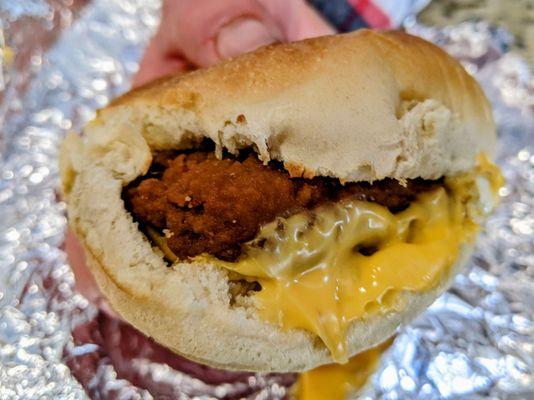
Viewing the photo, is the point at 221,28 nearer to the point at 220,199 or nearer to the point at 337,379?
the point at 220,199

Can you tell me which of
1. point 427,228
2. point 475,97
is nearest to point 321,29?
point 475,97

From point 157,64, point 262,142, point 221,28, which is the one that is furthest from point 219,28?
point 262,142

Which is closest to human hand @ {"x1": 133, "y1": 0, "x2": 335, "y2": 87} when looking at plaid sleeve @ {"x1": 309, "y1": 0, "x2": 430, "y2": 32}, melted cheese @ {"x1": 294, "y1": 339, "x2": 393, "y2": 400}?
plaid sleeve @ {"x1": 309, "y1": 0, "x2": 430, "y2": 32}

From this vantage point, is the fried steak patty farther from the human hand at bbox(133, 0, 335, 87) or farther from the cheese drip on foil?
the human hand at bbox(133, 0, 335, 87)

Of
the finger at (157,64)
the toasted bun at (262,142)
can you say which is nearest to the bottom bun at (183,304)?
the toasted bun at (262,142)

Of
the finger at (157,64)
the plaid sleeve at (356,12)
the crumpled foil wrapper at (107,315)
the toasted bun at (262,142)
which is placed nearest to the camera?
the toasted bun at (262,142)

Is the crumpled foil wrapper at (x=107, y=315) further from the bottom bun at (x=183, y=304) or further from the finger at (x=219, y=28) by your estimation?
the finger at (x=219, y=28)
